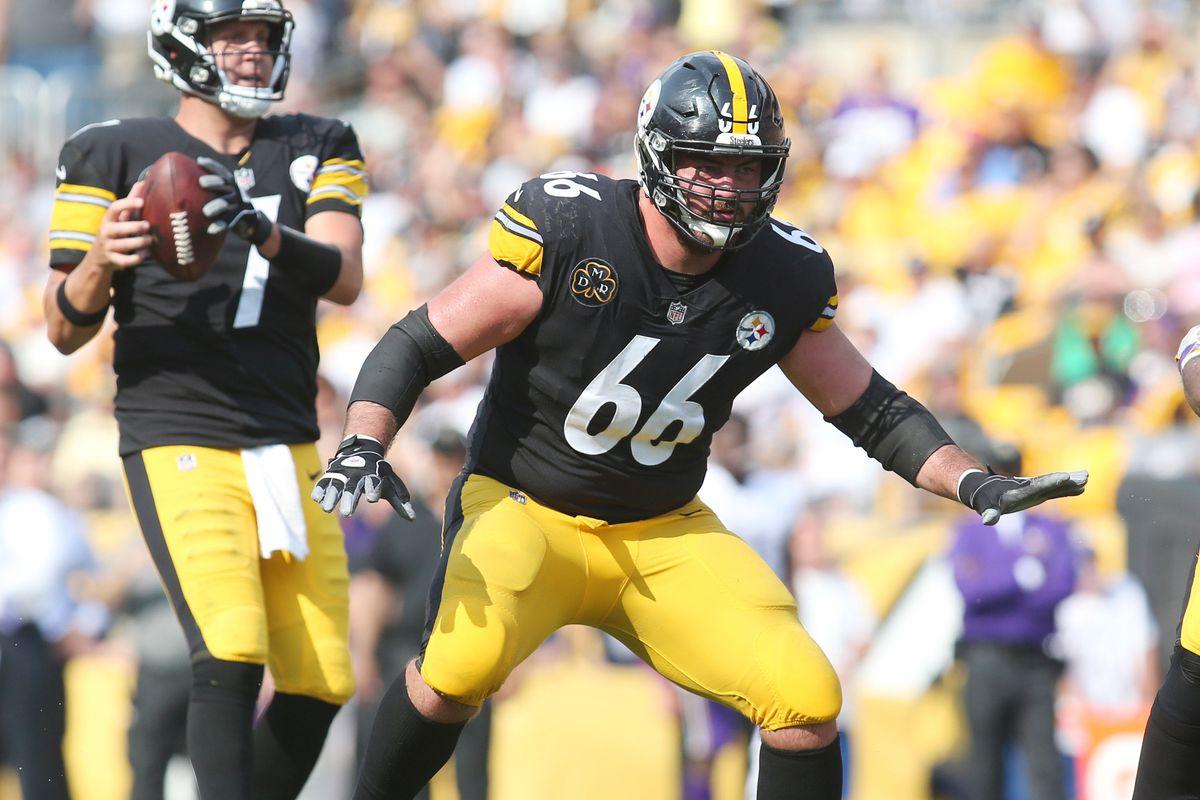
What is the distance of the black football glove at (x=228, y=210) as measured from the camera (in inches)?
183

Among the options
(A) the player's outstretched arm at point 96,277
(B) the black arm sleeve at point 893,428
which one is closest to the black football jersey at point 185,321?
(A) the player's outstretched arm at point 96,277

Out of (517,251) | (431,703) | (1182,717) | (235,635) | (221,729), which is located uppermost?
(517,251)

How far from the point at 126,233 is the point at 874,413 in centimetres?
206

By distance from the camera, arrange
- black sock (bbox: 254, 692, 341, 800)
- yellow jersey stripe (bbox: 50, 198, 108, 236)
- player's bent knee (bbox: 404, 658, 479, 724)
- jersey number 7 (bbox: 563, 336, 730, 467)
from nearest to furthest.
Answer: player's bent knee (bbox: 404, 658, 479, 724), jersey number 7 (bbox: 563, 336, 730, 467), yellow jersey stripe (bbox: 50, 198, 108, 236), black sock (bbox: 254, 692, 341, 800)

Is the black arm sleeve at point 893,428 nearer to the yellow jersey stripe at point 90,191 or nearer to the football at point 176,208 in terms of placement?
the football at point 176,208

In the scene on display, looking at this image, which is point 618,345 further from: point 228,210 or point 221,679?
point 221,679

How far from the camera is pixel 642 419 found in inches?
182

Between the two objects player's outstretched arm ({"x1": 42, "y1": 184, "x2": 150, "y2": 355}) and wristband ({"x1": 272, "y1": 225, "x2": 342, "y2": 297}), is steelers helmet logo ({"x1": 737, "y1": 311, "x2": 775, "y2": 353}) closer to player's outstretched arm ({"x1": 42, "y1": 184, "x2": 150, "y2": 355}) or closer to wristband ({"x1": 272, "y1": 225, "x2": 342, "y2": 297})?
wristband ({"x1": 272, "y1": 225, "x2": 342, "y2": 297})

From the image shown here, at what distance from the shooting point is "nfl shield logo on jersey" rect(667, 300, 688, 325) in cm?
455

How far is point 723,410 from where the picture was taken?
477 centimetres

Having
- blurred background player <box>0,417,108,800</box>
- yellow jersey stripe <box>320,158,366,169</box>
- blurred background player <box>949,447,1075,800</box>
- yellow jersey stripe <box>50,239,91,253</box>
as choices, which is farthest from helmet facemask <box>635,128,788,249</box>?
blurred background player <box>0,417,108,800</box>

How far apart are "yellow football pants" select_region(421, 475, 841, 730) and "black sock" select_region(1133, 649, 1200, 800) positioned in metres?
0.83

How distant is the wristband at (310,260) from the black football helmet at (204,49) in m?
0.43

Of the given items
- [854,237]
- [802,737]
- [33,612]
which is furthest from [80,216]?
[854,237]
